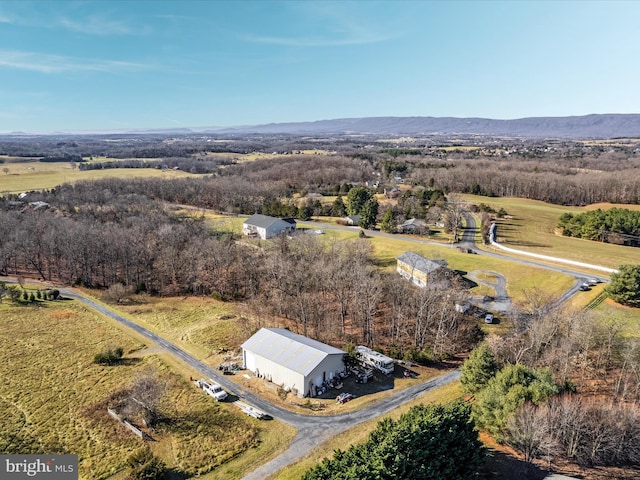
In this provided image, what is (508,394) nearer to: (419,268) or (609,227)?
(419,268)

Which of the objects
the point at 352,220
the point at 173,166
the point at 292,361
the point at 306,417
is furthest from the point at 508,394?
the point at 173,166

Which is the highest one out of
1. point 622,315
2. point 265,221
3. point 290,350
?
point 265,221

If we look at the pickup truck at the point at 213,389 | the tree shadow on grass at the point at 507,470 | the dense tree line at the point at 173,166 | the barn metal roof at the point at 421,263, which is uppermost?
the dense tree line at the point at 173,166

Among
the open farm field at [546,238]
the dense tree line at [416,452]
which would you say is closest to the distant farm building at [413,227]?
the open farm field at [546,238]

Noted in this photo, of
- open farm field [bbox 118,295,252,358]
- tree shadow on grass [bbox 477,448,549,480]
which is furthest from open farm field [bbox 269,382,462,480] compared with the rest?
open farm field [bbox 118,295,252,358]

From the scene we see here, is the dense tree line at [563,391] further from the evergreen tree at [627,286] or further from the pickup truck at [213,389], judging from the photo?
the pickup truck at [213,389]

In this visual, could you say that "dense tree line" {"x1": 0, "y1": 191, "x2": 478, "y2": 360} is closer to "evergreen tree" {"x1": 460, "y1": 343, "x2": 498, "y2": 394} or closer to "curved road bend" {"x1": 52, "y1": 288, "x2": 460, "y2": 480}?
"curved road bend" {"x1": 52, "y1": 288, "x2": 460, "y2": 480}
